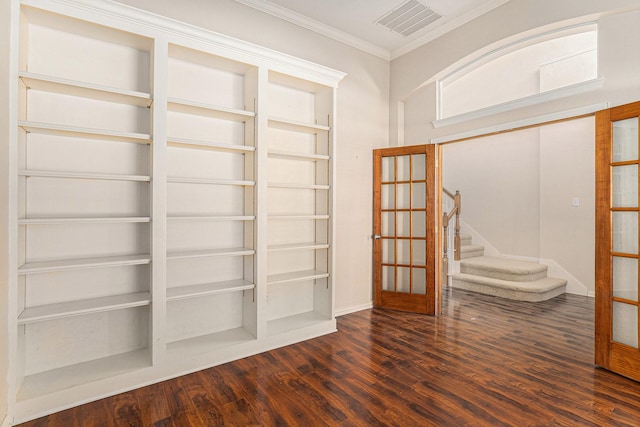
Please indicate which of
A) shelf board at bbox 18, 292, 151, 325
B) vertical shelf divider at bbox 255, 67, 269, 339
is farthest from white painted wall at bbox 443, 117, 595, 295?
shelf board at bbox 18, 292, 151, 325

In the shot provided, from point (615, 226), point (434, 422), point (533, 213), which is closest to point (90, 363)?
point (434, 422)

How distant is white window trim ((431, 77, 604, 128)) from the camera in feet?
8.75

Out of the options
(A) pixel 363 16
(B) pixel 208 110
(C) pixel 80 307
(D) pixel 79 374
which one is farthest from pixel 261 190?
(A) pixel 363 16

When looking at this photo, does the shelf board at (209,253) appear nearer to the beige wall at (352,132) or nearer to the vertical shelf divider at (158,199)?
the vertical shelf divider at (158,199)

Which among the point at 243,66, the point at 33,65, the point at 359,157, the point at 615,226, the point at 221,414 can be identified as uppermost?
the point at 243,66

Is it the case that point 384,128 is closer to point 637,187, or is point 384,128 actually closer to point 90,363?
point 637,187

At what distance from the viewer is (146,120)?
8.60 ft

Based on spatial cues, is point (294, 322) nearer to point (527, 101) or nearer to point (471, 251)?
point (527, 101)

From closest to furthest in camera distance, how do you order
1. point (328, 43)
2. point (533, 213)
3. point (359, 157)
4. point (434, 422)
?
point (434, 422) → point (328, 43) → point (359, 157) → point (533, 213)

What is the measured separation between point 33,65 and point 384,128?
3.47 m

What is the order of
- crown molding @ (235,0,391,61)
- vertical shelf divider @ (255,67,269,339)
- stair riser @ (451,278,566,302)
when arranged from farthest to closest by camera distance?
1. stair riser @ (451,278,566,302)
2. crown molding @ (235,0,391,61)
3. vertical shelf divider @ (255,67,269,339)

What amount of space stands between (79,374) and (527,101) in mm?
4236

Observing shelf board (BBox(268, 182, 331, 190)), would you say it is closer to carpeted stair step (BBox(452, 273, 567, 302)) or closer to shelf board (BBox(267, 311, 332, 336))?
shelf board (BBox(267, 311, 332, 336))

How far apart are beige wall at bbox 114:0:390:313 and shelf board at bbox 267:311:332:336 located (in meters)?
0.49
